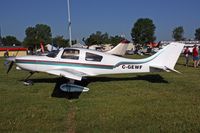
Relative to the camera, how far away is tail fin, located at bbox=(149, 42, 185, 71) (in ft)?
36.7

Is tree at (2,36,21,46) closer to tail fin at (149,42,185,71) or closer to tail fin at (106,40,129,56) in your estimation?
tail fin at (106,40,129,56)

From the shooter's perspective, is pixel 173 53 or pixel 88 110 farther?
pixel 173 53

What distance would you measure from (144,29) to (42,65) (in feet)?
377

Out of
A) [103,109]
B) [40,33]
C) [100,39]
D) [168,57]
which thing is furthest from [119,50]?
[40,33]

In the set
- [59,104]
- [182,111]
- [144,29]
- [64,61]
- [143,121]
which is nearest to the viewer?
[143,121]

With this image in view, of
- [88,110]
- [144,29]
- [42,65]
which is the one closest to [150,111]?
[88,110]

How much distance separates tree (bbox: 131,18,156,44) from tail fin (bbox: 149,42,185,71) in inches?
4319

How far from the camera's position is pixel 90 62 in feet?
35.8

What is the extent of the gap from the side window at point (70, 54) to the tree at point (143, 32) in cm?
11072

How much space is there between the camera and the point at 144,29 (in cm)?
12244

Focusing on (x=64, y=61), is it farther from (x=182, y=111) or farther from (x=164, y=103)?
(x=182, y=111)

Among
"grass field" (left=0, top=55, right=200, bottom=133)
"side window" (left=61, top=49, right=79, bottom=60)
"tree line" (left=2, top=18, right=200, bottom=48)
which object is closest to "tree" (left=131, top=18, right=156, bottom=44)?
"tree line" (left=2, top=18, right=200, bottom=48)

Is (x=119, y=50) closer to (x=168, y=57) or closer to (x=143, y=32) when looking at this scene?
(x=168, y=57)

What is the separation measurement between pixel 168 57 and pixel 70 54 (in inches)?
158
